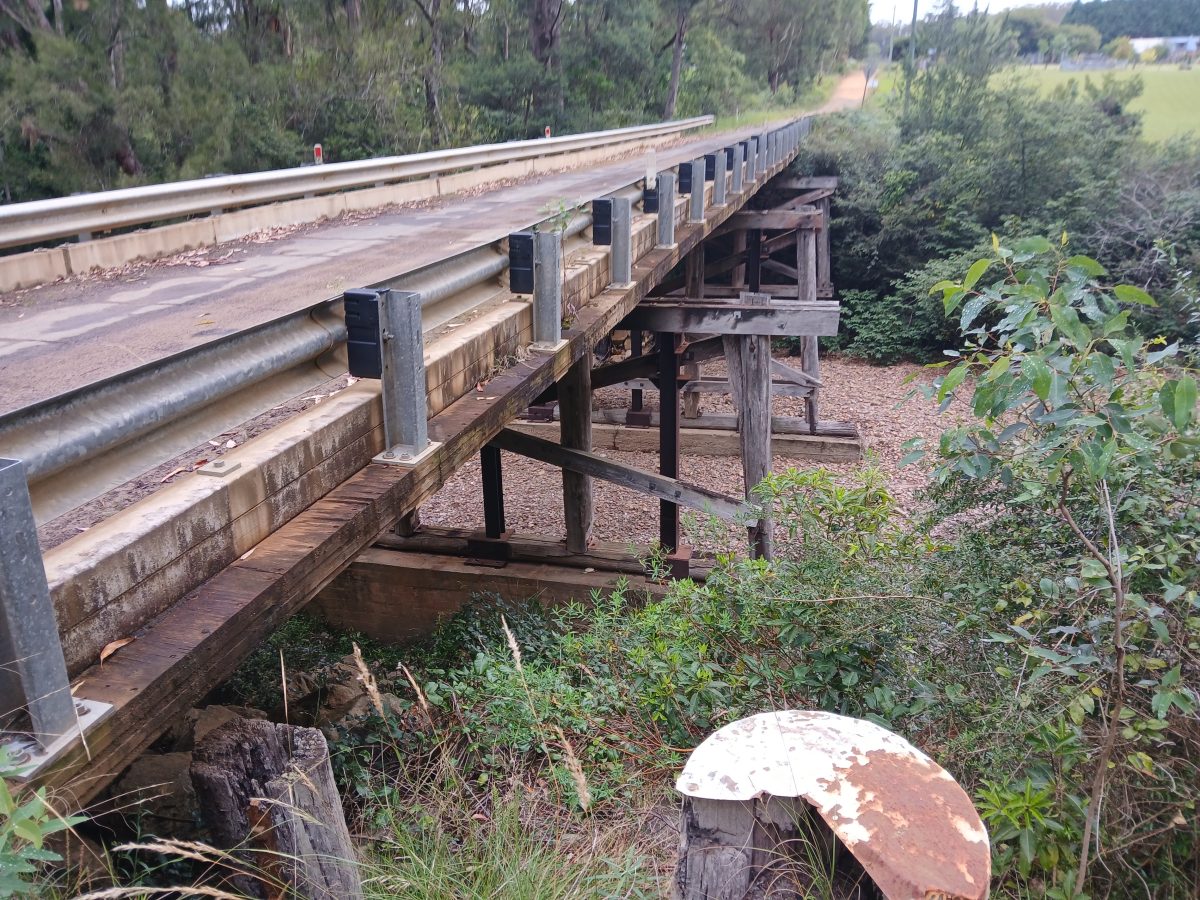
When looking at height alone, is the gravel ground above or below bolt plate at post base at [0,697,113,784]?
below

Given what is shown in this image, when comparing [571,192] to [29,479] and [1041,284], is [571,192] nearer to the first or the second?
[1041,284]

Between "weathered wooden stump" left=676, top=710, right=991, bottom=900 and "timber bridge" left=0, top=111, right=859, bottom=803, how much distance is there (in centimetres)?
112

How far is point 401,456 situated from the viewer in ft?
9.96

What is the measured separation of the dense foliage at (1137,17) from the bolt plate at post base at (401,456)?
3741 inches

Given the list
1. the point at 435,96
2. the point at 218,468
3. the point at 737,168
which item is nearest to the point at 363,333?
the point at 218,468

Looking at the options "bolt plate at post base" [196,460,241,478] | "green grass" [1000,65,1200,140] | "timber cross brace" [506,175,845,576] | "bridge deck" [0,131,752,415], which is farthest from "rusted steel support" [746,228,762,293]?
"bolt plate at post base" [196,460,241,478]

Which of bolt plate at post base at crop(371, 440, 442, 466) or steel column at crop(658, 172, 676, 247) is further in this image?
steel column at crop(658, 172, 676, 247)

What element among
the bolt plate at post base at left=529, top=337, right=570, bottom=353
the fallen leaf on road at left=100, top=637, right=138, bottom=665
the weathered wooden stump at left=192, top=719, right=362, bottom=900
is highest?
the bolt plate at post base at left=529, top=337, right=570, bottom=353

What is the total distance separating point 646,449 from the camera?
12297mm

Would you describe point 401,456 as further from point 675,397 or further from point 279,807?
point 675,397

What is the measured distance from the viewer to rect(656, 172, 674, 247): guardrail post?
23.5 feet

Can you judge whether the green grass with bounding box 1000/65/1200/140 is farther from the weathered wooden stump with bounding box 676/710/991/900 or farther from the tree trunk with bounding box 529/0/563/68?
the weathered wooden stump with bounding box 676/710/991/900

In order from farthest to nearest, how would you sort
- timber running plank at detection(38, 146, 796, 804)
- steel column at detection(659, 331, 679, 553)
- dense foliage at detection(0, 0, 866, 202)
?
dense foliage at detection(0, 0, 866, 202)
steel column at detection(659, 331, 679, 553)
timber running plank at detection(38, 146, 796, 804)

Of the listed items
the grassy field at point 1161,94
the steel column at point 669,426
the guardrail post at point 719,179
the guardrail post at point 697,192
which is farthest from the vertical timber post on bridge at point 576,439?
the grassy field at point 1161,94
